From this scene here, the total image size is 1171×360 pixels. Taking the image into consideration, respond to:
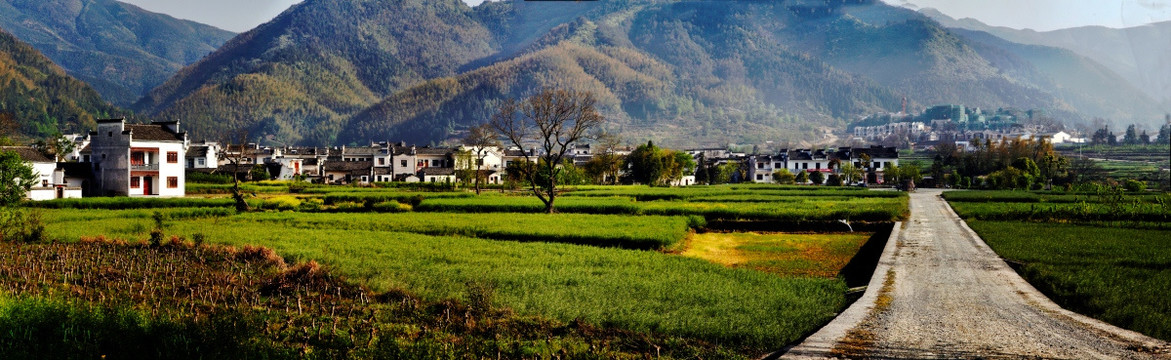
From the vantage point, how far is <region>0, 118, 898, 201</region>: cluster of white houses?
53938 mm

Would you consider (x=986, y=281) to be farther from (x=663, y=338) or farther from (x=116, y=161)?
(x=116, y=161)

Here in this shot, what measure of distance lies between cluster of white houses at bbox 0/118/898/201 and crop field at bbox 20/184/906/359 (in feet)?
43.4

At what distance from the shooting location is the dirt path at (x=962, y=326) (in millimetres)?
11153

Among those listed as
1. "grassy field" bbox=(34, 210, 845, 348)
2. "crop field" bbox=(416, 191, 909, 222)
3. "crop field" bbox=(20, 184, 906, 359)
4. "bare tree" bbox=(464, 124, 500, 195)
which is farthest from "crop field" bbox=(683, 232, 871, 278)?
"bare tree" bbox=(464, 124, 500, 195)

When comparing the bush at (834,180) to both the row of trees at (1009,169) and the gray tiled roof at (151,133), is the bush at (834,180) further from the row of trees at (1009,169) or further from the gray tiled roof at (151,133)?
the gray tiled roof at (151,133)

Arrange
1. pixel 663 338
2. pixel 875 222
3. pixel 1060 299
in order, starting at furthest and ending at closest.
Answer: pixel 875 222 < pixel 1060 299 < pixel 663 338

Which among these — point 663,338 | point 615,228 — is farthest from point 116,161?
point 663,338

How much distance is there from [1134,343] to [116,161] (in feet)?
198

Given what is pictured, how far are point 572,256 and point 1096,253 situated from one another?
1688cm

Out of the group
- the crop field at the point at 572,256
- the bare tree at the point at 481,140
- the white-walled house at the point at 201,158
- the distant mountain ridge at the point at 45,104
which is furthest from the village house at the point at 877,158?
the distant mountain ridge at the point at 45,104

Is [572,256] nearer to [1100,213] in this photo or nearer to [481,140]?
[1100,213]

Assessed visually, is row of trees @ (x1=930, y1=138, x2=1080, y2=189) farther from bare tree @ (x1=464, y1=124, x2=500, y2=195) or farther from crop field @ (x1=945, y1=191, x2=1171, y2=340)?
bare tree @ (x1=464, y1=124, x2=500, y2=195)

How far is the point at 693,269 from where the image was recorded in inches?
813

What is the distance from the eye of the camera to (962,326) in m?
12.9
